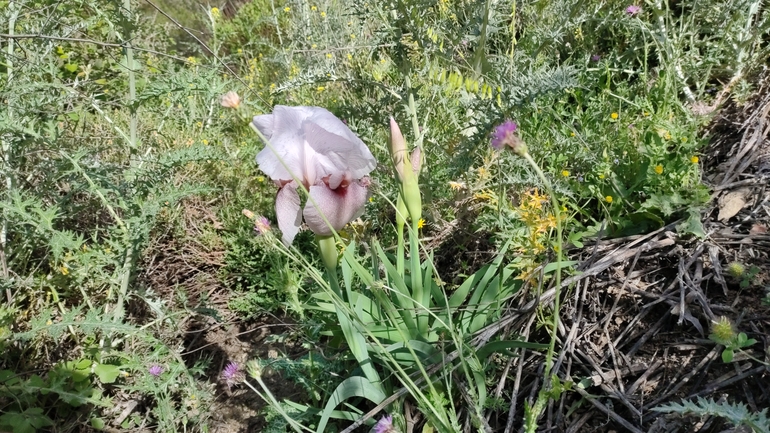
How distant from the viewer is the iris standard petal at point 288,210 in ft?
3.94

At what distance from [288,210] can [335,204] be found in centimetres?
11

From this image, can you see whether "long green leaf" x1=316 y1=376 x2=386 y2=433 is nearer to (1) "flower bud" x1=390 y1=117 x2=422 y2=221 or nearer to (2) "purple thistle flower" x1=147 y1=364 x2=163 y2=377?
(1) "flower bud" x1=390 y1=117 x2=422 y2=221

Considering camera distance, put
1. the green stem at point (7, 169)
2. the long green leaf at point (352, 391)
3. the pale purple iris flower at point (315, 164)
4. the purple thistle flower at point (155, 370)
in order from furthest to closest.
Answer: the green stem at point (7, 169) < the purple thistle flower at point (155, 370) < the long green leaf at point (352, 391) < the pale purple iris flower at point (315, 164)

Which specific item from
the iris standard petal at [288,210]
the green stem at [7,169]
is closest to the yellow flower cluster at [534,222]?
the iris standard petal at [288,210]

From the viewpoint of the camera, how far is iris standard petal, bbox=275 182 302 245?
1200 millimetres

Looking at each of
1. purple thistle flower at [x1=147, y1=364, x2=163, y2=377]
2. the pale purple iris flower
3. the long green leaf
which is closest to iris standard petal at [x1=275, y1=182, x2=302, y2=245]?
the pale purple iris flower

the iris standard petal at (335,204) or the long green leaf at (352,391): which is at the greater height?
the iris standard petal at (335,204)

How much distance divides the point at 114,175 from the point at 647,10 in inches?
103

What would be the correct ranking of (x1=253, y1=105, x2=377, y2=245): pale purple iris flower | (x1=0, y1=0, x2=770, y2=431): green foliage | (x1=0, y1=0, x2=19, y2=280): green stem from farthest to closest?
(x1=0, y1=0, x2=19, y2=280): green stem < (x1=0, y1=0, x2=770, y2=431): green foliage < (x1=253, y1=105, x2=377, y2=245): pale purple iris flower

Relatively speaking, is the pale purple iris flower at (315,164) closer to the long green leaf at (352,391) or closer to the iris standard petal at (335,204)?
the iris standard petal at (335,204)

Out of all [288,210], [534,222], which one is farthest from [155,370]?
[534,222]

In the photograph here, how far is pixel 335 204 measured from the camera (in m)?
1.21

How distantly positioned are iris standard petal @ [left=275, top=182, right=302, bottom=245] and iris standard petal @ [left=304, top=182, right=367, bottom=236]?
0.11ft

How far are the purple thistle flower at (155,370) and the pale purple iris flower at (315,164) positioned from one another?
0.89m
